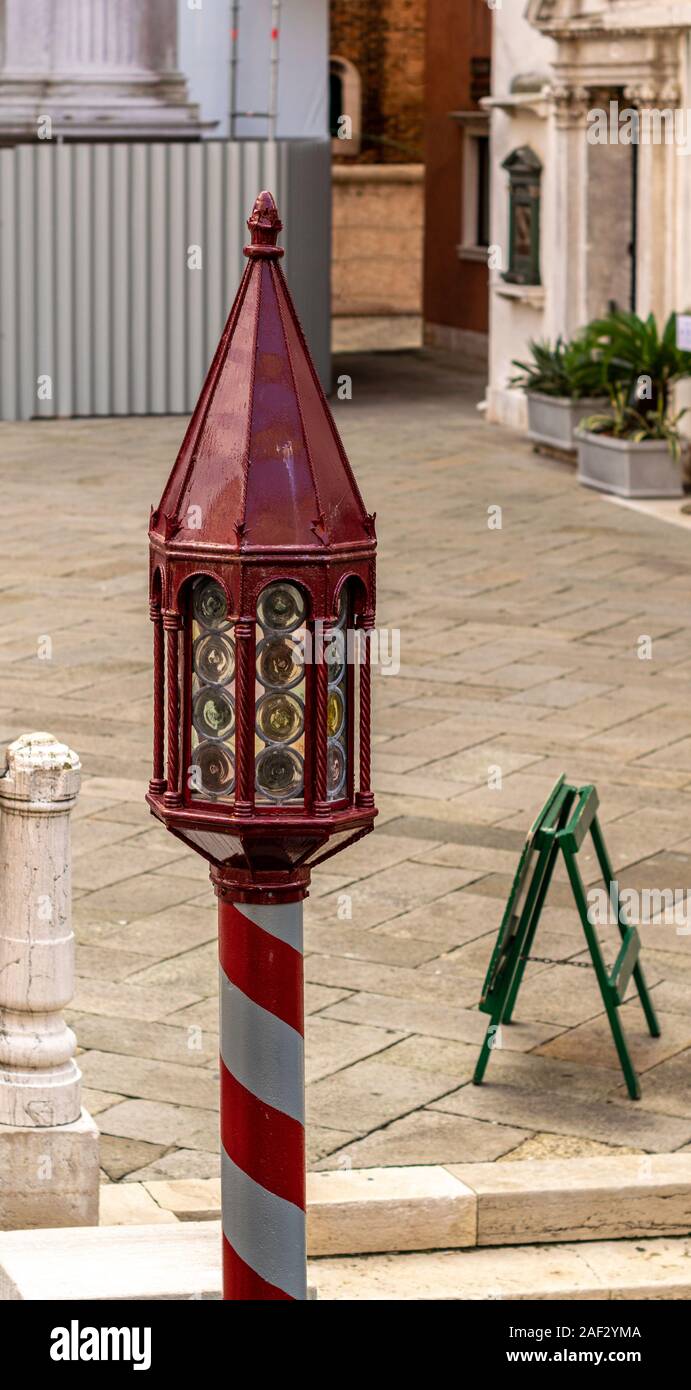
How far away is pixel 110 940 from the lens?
8.29 meters

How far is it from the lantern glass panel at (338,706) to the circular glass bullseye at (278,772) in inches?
3.3

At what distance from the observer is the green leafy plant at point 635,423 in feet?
59.1

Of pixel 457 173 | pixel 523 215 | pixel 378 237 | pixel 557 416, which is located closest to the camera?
pixel 557 416

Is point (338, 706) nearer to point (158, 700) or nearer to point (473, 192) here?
point (158, 700)

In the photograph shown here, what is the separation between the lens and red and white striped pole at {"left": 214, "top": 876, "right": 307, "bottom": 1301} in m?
4.28

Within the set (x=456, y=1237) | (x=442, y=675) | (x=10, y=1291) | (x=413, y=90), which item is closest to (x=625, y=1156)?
(x=456, y=1237)

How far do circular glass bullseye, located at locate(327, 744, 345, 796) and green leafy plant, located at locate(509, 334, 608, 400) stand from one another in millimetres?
14494

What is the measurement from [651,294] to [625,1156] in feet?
44.2

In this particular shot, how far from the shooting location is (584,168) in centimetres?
2006

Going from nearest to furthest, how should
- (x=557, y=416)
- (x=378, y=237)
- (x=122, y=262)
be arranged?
(x=557, y=416) → (x=122, y=262) → (x=378, y=237)

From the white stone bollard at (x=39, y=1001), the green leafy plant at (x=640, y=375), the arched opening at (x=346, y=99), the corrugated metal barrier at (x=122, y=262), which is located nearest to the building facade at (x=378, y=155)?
the arched opening at (x=346, y=99)

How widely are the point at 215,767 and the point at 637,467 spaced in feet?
46.0

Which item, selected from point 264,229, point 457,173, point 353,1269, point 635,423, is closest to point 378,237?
point 457,173
